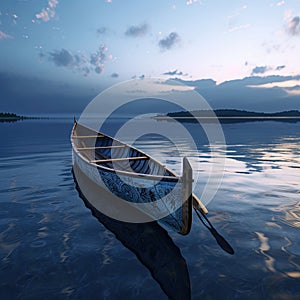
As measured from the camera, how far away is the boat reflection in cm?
418

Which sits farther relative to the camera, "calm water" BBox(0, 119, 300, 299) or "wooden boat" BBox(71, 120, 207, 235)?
"wooden boat" BBox(71, 120, 207, 235)

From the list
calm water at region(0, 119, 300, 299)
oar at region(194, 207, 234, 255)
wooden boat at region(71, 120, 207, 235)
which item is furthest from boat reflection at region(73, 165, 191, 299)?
oar at region(194, 207, 234, 255)

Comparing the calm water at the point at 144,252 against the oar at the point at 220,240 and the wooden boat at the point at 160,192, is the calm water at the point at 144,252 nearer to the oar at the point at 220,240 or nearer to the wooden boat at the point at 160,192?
the oar at the point at 220,240

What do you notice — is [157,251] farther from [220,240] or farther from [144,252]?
[220,240]

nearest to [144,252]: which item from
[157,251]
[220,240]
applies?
[157,251]

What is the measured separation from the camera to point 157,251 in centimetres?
525

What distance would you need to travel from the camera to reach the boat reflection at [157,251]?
418 cm

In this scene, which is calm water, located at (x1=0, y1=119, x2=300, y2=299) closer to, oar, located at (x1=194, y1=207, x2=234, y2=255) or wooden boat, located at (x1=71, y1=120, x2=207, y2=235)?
oar, located at (x1=194, y1=207, x2=234, y2=255)

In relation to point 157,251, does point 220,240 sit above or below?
above

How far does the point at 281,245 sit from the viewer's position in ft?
17.5

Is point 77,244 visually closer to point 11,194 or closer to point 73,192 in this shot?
point 73,192

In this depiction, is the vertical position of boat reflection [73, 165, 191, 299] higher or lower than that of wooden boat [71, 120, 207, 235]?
lower

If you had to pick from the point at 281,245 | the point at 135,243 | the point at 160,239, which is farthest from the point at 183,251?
the point at 281,245

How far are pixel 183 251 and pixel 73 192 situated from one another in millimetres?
5805
